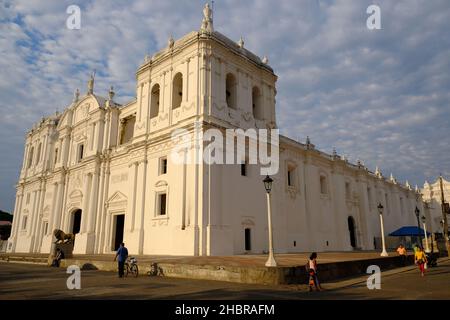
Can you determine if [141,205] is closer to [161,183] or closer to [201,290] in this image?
[161,183]

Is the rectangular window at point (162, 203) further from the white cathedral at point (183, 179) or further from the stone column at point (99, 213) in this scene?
the stone column at point (99, 213)

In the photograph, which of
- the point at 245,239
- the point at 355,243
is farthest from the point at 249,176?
the point at 355,243

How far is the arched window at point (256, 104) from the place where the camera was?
82.3 ft

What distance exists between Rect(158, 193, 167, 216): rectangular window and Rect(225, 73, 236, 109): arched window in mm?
7572

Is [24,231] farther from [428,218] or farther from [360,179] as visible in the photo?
[428,218]

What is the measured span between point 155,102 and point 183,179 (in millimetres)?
8317

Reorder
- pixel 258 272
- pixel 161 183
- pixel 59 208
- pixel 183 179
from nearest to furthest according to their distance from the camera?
pixel 258 272, pixel 183 179, pixel 161 183, pixel 59 208

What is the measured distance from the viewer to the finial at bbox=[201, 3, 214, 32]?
22.3m

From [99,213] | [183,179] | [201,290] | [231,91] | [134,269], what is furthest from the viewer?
[99,213]

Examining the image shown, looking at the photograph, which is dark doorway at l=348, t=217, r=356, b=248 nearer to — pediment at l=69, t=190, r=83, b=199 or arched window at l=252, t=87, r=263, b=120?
arched window at l=252, t=87, r=263, b=120

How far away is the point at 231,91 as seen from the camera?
23.7 metres

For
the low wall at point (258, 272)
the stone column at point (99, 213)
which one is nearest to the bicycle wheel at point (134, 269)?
the low wall at point (258, 272)

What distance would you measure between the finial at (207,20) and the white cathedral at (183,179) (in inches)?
3.0

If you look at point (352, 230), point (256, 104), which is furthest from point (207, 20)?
point (352, 230)
